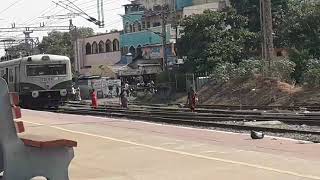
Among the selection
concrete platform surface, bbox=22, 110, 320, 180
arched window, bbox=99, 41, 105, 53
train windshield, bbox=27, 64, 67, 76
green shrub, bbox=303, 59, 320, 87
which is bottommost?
concrete platform surface, bbox=22, 110, 320, 180

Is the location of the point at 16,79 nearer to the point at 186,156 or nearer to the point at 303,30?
the point at 303,30

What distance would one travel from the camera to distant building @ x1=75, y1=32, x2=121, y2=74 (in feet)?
250

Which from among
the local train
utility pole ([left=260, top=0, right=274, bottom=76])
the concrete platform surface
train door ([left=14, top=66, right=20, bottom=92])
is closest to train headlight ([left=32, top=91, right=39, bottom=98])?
the local train

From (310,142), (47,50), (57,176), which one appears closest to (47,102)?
(310,142)

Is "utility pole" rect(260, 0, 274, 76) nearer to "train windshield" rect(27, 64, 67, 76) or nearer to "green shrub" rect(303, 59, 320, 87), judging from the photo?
"green shrub" rect(303, 59, 320, 87)

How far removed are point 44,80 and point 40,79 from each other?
0.22m

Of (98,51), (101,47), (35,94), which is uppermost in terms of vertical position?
(101,47)

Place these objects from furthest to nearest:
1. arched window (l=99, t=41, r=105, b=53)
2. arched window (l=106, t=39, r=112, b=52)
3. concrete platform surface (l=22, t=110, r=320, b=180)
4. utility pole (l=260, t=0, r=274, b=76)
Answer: arched window (l=99, t=41, r=105, b=53), arched window (l=106, t=39, r=112, b=52), utility pole (l=260, t=0, r=274, b=76), concrete platform surface (l=22, t=110, r=320, b=180)

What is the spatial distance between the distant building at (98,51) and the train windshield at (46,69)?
42.4 m

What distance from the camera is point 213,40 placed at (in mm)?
42844

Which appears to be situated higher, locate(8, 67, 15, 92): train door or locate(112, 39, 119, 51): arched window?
locate(112, 39, 119, 51): arched window

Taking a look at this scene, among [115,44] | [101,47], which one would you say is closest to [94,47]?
[101,47]

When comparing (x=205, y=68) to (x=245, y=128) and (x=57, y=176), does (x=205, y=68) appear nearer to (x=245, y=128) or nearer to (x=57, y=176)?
(x=245, y=128)

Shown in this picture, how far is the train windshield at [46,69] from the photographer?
30.6m
